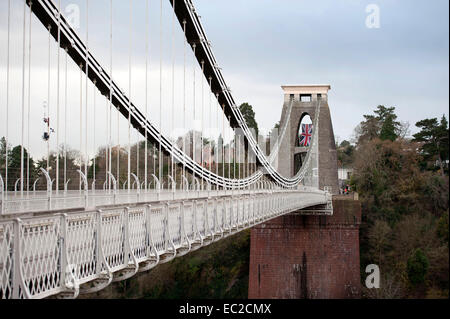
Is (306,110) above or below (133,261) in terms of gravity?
above

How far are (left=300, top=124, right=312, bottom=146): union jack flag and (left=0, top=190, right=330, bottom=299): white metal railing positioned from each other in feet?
98.4

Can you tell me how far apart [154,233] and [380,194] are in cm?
2673

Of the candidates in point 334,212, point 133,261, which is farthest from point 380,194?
point 133,261

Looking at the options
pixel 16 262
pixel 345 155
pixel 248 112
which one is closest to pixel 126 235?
pixel 16 262

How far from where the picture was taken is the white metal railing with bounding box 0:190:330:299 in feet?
16.9

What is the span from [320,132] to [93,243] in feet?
107

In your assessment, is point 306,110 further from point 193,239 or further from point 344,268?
point 193,239

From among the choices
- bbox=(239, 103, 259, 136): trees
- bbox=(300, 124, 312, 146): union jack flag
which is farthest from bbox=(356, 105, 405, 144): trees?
bbox=(239, 103, 259, 136): trees

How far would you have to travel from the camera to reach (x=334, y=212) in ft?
96.8

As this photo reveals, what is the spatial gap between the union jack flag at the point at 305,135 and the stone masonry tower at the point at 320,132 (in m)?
1.03

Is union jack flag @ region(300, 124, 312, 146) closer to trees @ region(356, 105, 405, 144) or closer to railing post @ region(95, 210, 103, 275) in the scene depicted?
trees @ region(356, 105, 405, 144)

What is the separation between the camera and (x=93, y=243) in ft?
20.8

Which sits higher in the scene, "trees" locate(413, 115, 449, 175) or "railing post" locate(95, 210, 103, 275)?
"trees" locate(413, 115, 449, 175)

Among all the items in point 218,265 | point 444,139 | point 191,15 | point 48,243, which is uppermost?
point 191,15
